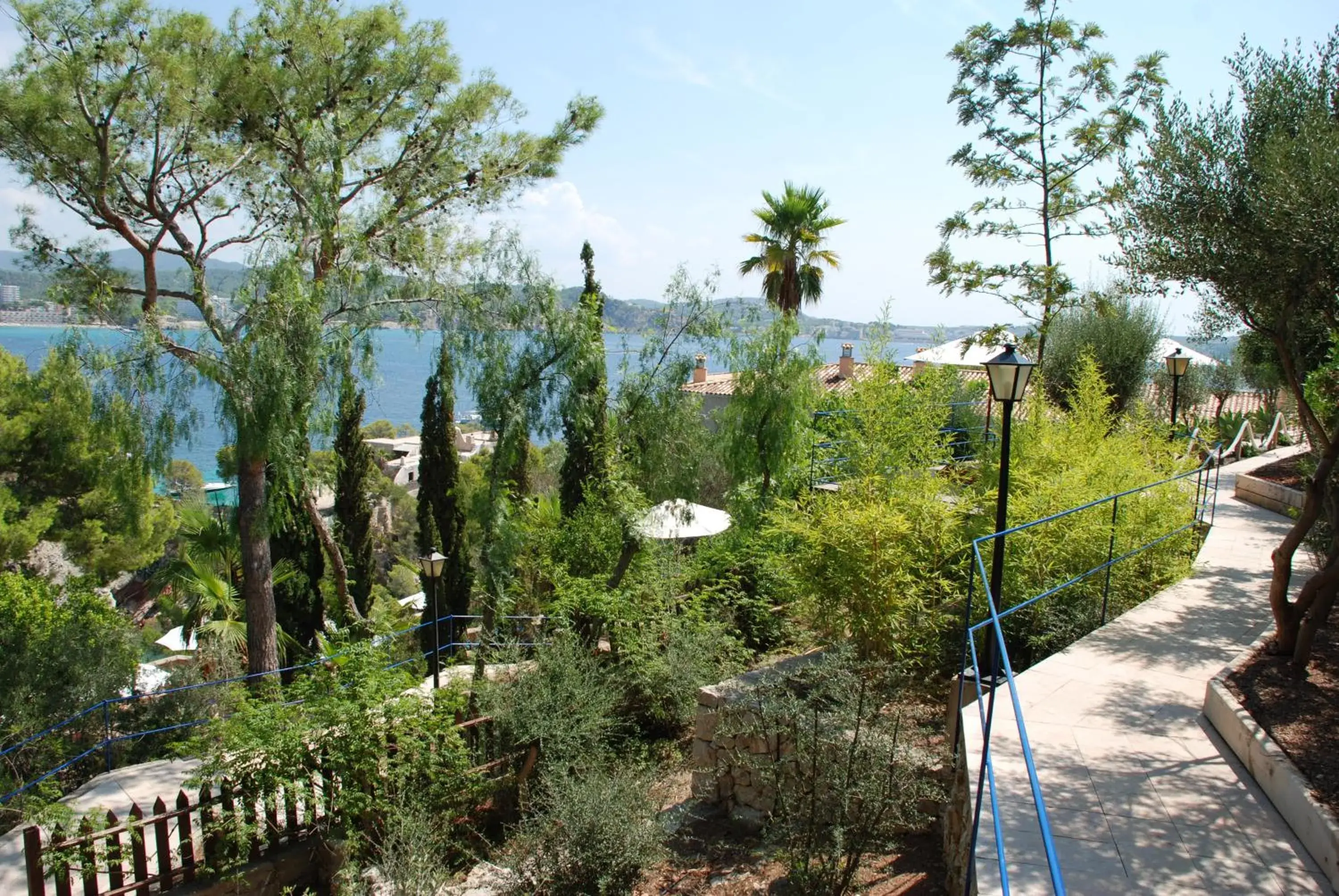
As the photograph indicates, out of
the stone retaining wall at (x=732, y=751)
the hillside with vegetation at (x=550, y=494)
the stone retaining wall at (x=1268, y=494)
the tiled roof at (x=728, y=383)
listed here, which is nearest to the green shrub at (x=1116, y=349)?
the hillside with vegetation at (x=550, y=494)

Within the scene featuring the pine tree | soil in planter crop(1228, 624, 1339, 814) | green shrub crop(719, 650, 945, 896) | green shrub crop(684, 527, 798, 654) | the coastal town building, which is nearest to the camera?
soil in planter crop(1228, 624, 1339, 814)

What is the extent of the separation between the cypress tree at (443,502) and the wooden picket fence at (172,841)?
31.7 ft

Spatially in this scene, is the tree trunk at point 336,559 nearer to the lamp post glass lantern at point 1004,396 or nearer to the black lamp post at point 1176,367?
the lamp post glass lantern at point 1004,396

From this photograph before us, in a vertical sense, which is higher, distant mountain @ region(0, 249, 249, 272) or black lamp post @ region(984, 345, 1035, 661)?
distant mountain @ region(0, 249, 249, 272)

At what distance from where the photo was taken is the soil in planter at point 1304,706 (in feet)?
12.8

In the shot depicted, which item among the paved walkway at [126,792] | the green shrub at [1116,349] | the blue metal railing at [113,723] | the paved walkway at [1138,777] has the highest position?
the green shrub at [1116,349]

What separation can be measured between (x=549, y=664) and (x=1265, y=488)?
949 centimetres

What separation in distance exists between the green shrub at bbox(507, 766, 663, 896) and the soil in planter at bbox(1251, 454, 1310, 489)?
905 cm

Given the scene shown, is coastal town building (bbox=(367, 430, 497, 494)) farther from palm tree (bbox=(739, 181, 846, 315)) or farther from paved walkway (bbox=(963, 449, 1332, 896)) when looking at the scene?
paved walkway (bbox=(963, 449, 1332, 896))

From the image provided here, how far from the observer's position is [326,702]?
19.7ft

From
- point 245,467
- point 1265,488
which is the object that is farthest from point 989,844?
point 245,467

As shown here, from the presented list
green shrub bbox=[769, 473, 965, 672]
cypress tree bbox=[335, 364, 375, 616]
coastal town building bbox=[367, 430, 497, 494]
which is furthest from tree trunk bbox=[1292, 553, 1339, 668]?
coastal town building bbox=[367, 430, 497, 494]

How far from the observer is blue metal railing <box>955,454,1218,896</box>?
8.59ft

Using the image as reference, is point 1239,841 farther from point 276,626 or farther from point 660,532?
point 276,626
